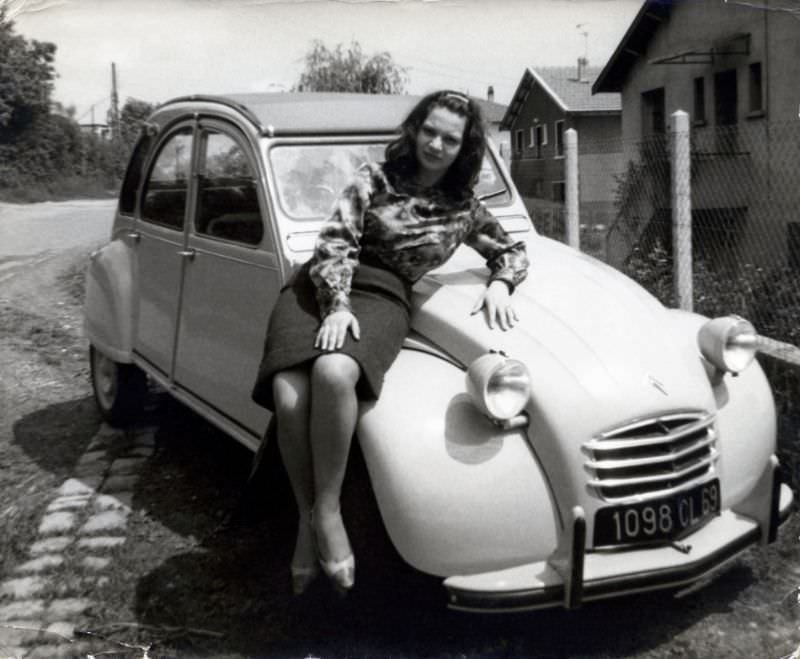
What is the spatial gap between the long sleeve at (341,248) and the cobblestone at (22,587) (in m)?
1.47

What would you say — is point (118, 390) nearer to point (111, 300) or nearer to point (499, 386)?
point (111, 300)

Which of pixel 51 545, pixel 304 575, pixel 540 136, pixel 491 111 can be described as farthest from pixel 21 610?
pixel 540 136

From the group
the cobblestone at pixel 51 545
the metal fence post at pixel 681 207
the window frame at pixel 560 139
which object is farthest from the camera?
the window frame at pixel 560 139

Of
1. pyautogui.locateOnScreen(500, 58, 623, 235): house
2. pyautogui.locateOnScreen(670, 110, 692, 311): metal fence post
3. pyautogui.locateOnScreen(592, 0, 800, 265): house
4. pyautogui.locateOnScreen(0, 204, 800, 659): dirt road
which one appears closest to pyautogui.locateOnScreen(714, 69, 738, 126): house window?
pyautogui.locateOnScreen(592, 0, 800, 265): house

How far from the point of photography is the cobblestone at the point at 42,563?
3.50 m

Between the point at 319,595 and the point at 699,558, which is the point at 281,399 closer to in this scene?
the point at 319,595

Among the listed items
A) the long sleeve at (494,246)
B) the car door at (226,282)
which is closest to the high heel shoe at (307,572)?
the car door at (226,282)

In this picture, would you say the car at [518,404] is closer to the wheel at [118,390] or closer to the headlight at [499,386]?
the headlight at [499,386]

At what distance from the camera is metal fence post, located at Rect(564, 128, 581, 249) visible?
261 inches

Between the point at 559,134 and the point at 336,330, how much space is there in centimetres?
424

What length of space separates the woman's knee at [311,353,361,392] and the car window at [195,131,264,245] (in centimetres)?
110

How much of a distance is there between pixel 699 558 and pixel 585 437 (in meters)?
0.49

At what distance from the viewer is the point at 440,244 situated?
3197mm

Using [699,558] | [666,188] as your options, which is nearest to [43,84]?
[699,558]
